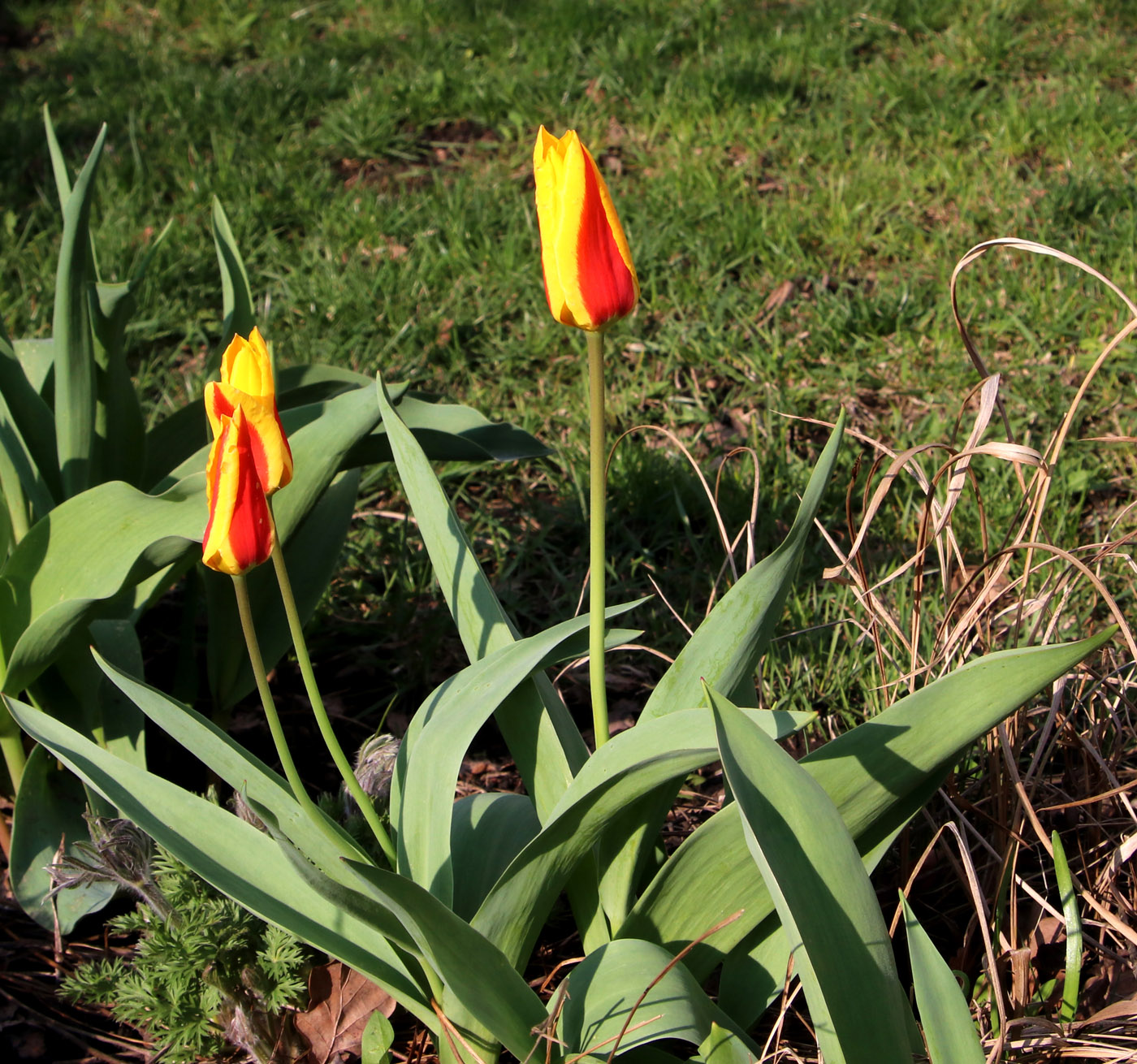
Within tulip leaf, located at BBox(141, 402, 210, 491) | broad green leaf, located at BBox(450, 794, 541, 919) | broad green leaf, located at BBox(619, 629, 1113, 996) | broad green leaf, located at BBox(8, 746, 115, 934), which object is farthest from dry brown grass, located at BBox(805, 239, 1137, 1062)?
tulip leaf, located at BBox(141, 402, 210, 491)

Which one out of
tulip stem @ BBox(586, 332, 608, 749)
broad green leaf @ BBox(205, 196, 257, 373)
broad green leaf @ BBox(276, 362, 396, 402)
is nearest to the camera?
tulip stem @ BBox(586, 332, 608, 749)

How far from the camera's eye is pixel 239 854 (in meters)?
1.26

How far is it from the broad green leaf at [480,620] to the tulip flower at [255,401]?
15.2 inches

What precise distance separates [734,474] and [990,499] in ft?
1.87

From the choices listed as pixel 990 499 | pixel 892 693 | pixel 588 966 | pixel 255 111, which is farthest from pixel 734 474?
pixel 255 111

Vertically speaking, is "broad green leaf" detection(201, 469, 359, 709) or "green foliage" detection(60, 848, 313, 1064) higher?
"broad green leaf" detection(201, 469, 359, 709)

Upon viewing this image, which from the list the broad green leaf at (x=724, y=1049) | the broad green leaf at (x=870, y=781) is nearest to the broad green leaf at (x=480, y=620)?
the broad green leaf at (x=870, y=781)

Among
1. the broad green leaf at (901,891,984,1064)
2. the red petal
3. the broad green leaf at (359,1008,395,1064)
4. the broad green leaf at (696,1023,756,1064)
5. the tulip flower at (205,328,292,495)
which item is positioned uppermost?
the red petal

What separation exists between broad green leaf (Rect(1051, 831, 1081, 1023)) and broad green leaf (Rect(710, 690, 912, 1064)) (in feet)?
1.29

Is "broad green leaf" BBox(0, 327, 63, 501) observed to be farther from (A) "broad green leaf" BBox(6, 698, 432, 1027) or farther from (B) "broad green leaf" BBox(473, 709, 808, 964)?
(B) "broad green leaf" BBox(473, 709, 808, 964)

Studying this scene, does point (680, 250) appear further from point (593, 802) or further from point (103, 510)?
point (593, 802)

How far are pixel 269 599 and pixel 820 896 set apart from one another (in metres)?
1.13

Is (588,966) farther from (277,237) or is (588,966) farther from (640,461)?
(277,237)

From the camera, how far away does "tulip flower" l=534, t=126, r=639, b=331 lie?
98cm
